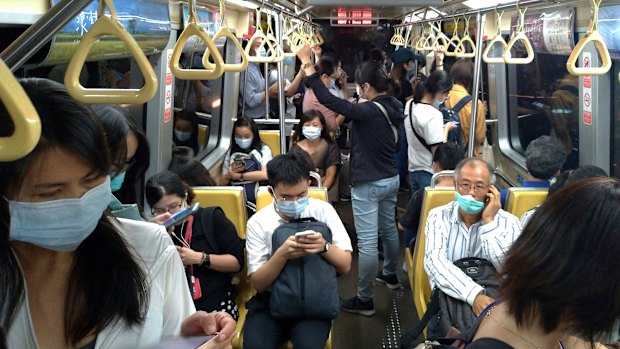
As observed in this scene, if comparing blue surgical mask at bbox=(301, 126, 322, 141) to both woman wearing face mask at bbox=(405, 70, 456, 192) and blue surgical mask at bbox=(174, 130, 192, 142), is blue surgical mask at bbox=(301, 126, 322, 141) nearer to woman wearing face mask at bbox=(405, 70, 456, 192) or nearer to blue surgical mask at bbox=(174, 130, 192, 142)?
woman wearing face mask at bbox=(405, 70, 456, 192)

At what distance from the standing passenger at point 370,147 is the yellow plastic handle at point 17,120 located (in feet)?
11.7

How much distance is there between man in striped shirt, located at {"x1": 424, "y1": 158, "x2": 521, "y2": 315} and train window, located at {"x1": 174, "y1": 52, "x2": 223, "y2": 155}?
2.51 metres

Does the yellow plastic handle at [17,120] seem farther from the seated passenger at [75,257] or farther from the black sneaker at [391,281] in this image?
the black sneaker at [391,281]

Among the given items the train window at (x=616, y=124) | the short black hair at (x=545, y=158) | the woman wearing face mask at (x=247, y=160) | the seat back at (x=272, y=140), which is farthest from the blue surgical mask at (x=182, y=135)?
the train window at (x=616, y=124)

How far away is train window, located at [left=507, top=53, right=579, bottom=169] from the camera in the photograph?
203 inches

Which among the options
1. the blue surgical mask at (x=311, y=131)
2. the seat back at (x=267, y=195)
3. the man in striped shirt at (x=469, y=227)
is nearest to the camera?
the man in striped shirt at (x=469, y=227)

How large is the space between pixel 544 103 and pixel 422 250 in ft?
10.3

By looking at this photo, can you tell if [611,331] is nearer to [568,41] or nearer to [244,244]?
[244,244]

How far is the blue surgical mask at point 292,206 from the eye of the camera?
315 cm

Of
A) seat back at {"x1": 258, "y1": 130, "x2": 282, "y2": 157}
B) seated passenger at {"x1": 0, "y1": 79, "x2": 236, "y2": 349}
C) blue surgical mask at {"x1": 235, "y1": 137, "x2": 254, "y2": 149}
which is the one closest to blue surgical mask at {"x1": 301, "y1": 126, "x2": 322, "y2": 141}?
blue surgical mask at {"x1": 235, "y1": 137, "x2": 254, "y2": 149}

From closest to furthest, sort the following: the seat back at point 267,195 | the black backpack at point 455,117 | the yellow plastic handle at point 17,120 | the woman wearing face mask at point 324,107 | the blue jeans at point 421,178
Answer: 1. the yellow plastic handle at point 17,120
2. the seat back at point 267,195
3. the blue jeans at point 421,178
4. the black backpack at point 455,117
5. the woman wearing face mask at point 324,107

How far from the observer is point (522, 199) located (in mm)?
3621

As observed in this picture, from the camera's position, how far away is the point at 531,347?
1.46 metres

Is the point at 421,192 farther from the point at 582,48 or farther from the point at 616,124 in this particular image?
the point at 582,48
